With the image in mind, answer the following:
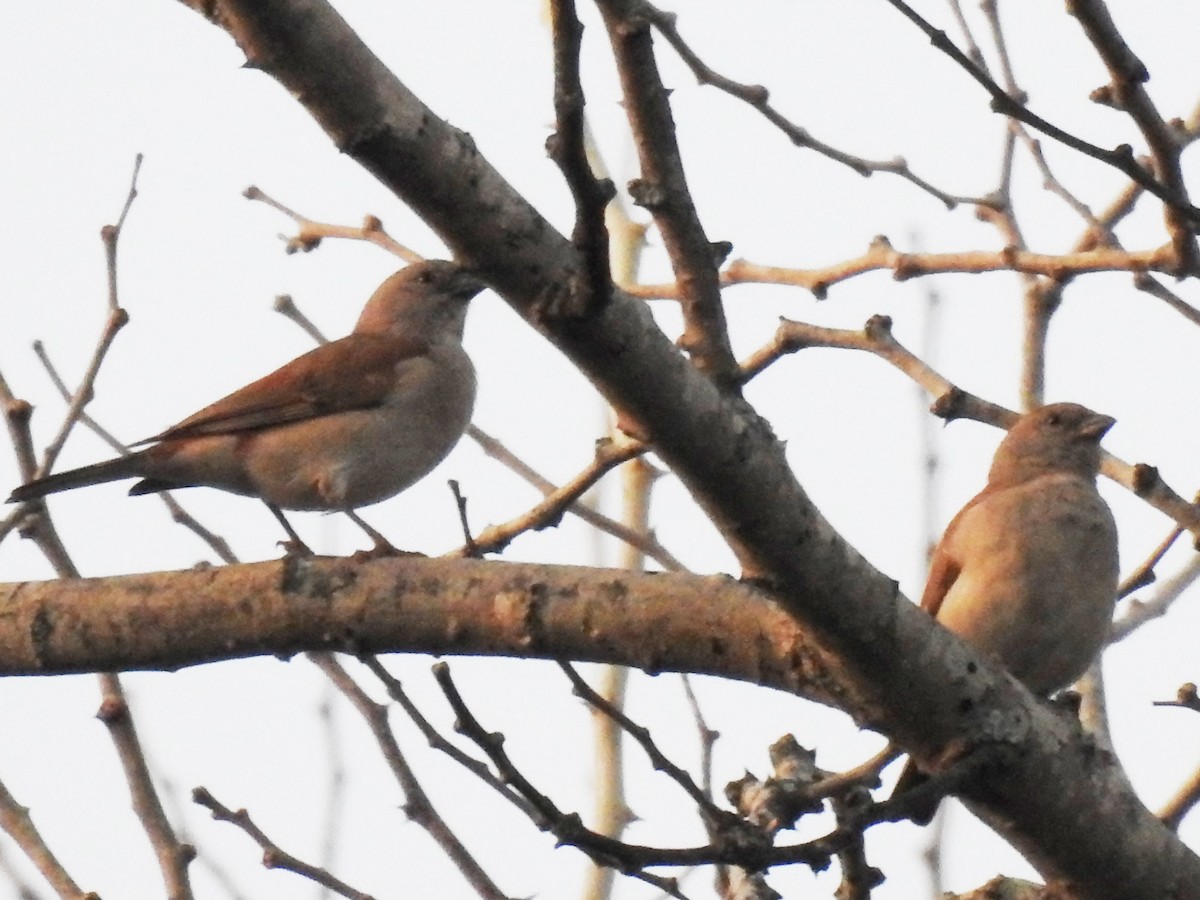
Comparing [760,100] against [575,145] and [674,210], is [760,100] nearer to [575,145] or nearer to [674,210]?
[674,210]

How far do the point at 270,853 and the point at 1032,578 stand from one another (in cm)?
278

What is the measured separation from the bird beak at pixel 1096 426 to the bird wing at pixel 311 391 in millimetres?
2680

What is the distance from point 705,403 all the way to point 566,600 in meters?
0.97

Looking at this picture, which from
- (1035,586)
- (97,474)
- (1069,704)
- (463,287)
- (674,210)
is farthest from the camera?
(463,287)

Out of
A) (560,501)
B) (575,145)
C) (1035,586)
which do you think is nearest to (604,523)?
(560,501)

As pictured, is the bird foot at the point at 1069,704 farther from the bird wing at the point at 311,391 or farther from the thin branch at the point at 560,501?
the bird wing at the point at 311,391

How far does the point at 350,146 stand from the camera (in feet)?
8.43

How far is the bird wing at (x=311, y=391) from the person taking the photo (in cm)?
687

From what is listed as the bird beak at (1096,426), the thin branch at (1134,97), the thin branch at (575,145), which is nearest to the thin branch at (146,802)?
the thin branch at (575,145)

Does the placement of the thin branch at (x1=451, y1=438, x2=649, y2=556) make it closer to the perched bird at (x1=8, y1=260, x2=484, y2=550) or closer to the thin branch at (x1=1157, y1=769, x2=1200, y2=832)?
the thin branch at (x1=1157, y1=769, x2=1200, y2=832)

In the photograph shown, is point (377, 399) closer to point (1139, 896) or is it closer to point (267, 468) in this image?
point (267, 468)

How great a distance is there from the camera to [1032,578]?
5461 millimetres

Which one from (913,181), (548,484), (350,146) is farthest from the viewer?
(548,484)

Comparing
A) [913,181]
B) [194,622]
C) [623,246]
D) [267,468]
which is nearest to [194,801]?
[194,622]
